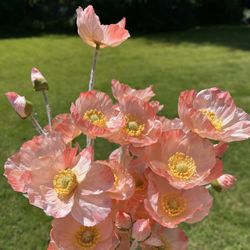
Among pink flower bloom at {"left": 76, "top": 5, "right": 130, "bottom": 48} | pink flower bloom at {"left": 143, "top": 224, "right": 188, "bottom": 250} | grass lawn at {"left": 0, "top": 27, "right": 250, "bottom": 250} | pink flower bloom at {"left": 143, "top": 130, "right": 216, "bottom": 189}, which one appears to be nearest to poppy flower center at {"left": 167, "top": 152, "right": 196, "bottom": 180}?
pink flower bloom at {"left": 143, "top": 130, "right": 216, "bottom": 189}

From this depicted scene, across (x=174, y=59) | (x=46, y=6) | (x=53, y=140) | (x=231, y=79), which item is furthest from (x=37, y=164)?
(x=46, y=6)

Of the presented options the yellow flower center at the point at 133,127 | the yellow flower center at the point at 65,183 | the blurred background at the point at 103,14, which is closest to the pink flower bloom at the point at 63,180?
the yellow flower center at the point at 65,183

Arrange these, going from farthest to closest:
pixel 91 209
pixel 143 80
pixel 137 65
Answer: pixel 137 65
pixel 143 80
pixel 91 209

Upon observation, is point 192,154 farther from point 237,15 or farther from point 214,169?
point 237,15

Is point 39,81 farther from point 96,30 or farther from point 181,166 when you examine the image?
point 181,166

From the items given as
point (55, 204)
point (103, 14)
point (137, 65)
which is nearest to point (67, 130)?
point (55, 204)
